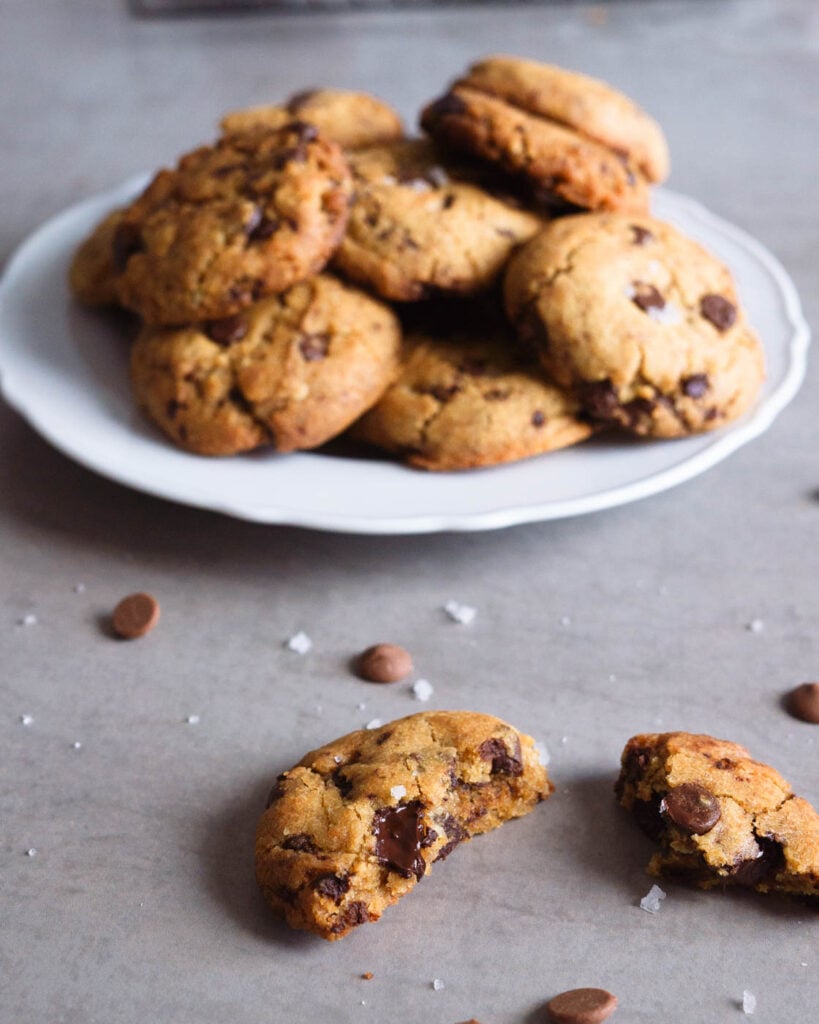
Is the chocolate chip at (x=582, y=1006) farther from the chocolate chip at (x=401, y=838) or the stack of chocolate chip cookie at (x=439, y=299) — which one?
the stack of chocolate chip cookie at (x=439, y=299)

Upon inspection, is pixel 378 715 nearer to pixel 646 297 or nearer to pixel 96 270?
pixel 646 297

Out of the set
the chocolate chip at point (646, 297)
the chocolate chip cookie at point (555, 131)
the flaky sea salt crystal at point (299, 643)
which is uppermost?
the chocolate chip cookie at point (555, 131)

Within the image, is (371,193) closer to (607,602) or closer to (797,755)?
(607,602)

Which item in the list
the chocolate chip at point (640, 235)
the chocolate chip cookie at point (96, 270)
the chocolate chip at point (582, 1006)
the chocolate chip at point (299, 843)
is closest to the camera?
the chocolate chip at point (582, 1006)

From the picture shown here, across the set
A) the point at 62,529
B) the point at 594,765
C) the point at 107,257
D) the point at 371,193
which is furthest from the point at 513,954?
the point at 107,257

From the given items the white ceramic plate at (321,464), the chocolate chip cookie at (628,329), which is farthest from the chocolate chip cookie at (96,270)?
the chocolate chip cookie at (628,329)
